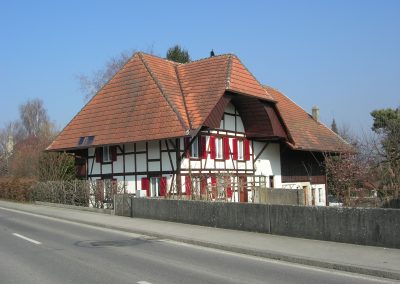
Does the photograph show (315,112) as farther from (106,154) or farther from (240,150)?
(106,154)

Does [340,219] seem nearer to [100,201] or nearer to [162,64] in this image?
[100,201]

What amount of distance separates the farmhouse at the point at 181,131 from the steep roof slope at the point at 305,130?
1.12 ft

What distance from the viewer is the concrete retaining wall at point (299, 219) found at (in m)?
11.8

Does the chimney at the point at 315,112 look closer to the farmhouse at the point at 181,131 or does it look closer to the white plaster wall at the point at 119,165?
the farmhouse at the point at 181,131

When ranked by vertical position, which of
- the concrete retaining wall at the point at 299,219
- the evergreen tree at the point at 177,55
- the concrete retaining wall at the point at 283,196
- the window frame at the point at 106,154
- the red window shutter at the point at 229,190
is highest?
the evergreen tree at the point at 177,55

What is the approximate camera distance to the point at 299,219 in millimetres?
13859

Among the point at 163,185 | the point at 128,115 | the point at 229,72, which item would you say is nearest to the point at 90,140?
the point at 128,115

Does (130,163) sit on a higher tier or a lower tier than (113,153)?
lower

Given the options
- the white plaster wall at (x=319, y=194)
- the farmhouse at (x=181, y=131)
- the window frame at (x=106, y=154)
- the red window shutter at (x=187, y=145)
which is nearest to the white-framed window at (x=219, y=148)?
the farmhouse at (x=181, y=131)

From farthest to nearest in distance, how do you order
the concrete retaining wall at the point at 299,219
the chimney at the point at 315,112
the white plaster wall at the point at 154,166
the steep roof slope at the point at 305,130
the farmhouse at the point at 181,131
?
the chimney at the point at 315,112
the steep roof slope at the point at 305,130
the white plaster wall at the point at 154,166
the farmhouse at the point at 181,131
the concrete retaining wall at the point at 299,219

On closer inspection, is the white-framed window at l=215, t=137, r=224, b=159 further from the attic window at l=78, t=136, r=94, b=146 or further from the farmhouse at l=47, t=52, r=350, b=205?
the attic window at l=78, t=136, r=94, b=146

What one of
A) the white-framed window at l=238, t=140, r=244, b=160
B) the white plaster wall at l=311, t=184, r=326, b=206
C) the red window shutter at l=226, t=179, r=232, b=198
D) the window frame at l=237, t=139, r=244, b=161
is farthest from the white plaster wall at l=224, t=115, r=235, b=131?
the white plaster wall at l=311, t=184, r=326, b=206

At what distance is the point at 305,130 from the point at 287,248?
93.4 ft

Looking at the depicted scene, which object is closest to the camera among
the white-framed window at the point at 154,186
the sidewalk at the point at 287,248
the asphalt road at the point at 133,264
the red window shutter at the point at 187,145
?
the asphalt road at the point at 133,264
